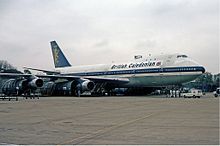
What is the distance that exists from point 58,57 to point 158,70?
92.1ft

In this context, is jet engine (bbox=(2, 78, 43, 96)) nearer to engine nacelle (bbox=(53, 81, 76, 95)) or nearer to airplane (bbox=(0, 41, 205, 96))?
airplane (bbox=(0, 41, 205, 96))

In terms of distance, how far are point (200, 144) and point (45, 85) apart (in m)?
43.9

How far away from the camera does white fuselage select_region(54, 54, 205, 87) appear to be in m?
38.3

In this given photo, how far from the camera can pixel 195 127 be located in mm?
10062

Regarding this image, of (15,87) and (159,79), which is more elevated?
(159,79)

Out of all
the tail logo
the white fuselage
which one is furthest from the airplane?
the tail logo

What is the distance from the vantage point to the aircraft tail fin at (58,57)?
6196 cm

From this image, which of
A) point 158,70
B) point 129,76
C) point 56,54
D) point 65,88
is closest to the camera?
point 158,70

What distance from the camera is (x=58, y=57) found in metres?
62.9

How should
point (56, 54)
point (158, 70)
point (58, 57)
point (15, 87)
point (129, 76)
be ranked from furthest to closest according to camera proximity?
point (56, 54) → point (58, 57) → point (15, 87) → point (129, 76) → point (158, 70)

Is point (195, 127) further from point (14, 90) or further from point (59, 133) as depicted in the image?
point (14, 90)

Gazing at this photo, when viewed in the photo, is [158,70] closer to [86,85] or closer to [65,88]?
[86,85]

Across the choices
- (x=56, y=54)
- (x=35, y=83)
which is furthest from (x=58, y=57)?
(x=35, y=83)

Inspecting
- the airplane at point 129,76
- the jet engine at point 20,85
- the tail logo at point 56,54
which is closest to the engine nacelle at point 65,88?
the airplane at point 129,76
